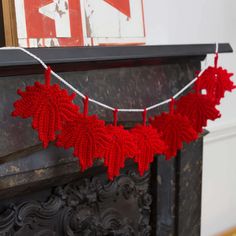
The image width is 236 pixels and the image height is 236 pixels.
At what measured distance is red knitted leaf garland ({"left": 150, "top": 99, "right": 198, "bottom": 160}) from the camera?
3.05 ft

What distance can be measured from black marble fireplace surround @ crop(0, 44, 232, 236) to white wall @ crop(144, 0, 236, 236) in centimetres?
27

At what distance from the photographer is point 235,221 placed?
5.70 ft

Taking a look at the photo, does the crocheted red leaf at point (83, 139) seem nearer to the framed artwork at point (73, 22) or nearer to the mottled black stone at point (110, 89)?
the mottled black stone at point (110, 89)

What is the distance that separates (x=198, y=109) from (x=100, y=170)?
258 millimetres

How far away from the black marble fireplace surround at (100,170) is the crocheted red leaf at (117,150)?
0.10m

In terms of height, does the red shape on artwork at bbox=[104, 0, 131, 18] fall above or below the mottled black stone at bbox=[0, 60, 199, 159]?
above

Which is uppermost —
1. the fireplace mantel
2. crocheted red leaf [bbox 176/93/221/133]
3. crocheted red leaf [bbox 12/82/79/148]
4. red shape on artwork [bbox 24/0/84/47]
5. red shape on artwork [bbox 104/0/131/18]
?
red shape on artwork [bbox 104/0/131/18]

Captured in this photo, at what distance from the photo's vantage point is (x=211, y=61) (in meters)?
1.43

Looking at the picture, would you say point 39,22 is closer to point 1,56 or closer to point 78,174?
point 1,56

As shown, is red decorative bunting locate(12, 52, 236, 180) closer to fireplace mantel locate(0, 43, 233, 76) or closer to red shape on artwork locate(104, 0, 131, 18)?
fireplace mantel locate(0, 43, 233, 76)

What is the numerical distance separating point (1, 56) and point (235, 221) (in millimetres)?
1353

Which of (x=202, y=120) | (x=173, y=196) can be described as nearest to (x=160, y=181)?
(x=173, y=196)

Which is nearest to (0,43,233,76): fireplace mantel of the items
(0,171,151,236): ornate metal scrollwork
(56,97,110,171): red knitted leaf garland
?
(56,97,110,171): red knitted leaf garland

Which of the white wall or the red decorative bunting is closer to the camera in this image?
the red decorative bunting
